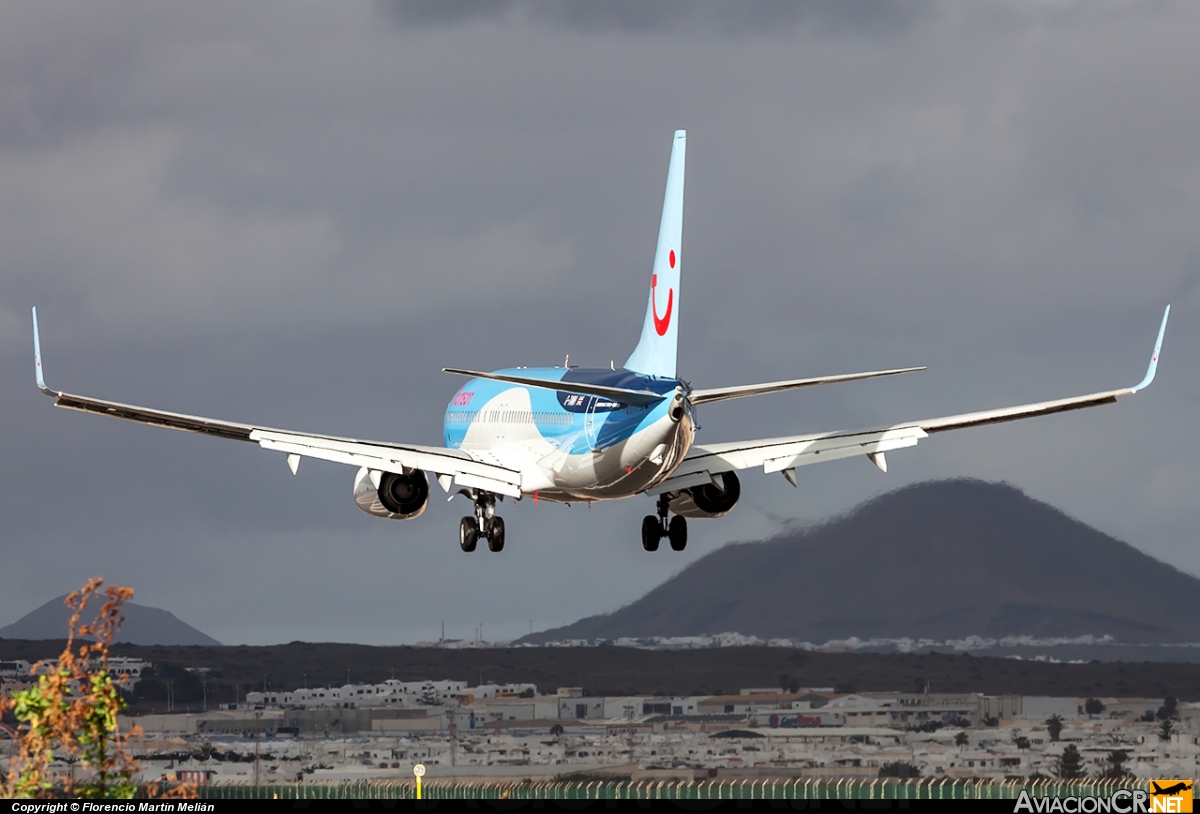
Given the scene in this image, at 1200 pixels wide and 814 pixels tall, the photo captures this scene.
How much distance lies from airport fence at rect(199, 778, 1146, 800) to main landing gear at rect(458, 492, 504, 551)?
14.6m

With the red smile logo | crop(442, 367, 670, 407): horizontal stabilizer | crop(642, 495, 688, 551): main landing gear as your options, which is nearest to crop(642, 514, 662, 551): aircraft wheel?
crop(642, 495, 688, 551): main landing gear

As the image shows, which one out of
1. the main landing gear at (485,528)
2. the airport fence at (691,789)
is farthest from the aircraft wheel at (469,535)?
the airport fence at (691,789)

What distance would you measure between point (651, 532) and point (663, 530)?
1.42 feet

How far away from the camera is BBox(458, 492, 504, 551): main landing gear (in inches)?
2430

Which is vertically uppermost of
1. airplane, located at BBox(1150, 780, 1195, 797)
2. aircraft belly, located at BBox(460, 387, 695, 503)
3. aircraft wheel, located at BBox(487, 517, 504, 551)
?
aircraft belly, located at BBox(460, 387, 695, 503)

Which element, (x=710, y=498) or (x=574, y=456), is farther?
(x=710, y=498)

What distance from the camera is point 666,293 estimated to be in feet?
206

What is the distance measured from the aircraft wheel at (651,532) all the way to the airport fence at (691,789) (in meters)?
13.6

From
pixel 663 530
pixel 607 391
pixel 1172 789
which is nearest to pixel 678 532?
pixel 663 530

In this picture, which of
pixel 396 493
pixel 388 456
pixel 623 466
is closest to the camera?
pixel 623 466

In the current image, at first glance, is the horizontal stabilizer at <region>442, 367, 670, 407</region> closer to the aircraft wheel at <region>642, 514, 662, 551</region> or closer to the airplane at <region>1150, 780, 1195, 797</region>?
the aircraft wheel at <region>642, 514, 662, 551</region>

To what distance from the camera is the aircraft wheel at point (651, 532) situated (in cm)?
6359

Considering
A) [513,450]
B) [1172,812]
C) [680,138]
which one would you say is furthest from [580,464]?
[1172,812]

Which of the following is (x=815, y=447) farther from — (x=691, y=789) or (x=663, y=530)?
Result: (x=691, y=789)
